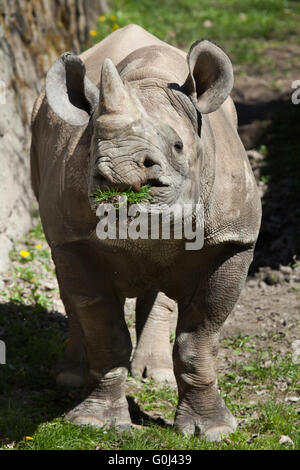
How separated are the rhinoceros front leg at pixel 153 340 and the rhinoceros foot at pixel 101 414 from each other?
100 centimetres

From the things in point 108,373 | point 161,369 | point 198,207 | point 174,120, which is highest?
point 174,120

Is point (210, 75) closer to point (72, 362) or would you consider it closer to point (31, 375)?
point (72, 362)

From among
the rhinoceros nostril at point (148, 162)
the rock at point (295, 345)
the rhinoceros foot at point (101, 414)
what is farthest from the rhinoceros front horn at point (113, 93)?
the rock at point (295, 345)

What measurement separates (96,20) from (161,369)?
788 cm

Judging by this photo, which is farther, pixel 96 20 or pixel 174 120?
pixel 96 20

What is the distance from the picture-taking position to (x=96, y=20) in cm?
1301

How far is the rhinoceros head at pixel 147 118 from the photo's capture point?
3934 mm

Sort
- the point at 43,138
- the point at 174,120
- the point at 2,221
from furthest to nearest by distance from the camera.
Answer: the point at 2,221, the point at 43,138, the point at 174,120

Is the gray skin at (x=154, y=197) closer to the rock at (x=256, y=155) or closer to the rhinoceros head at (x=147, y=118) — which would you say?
the rhinoceros head at (x=147, y=118)

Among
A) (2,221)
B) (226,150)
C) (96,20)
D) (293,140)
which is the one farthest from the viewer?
(96,20)

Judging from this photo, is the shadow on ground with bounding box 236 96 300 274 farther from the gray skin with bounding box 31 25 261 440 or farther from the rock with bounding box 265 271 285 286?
the gray skin with bounding box 31 25 261 440
